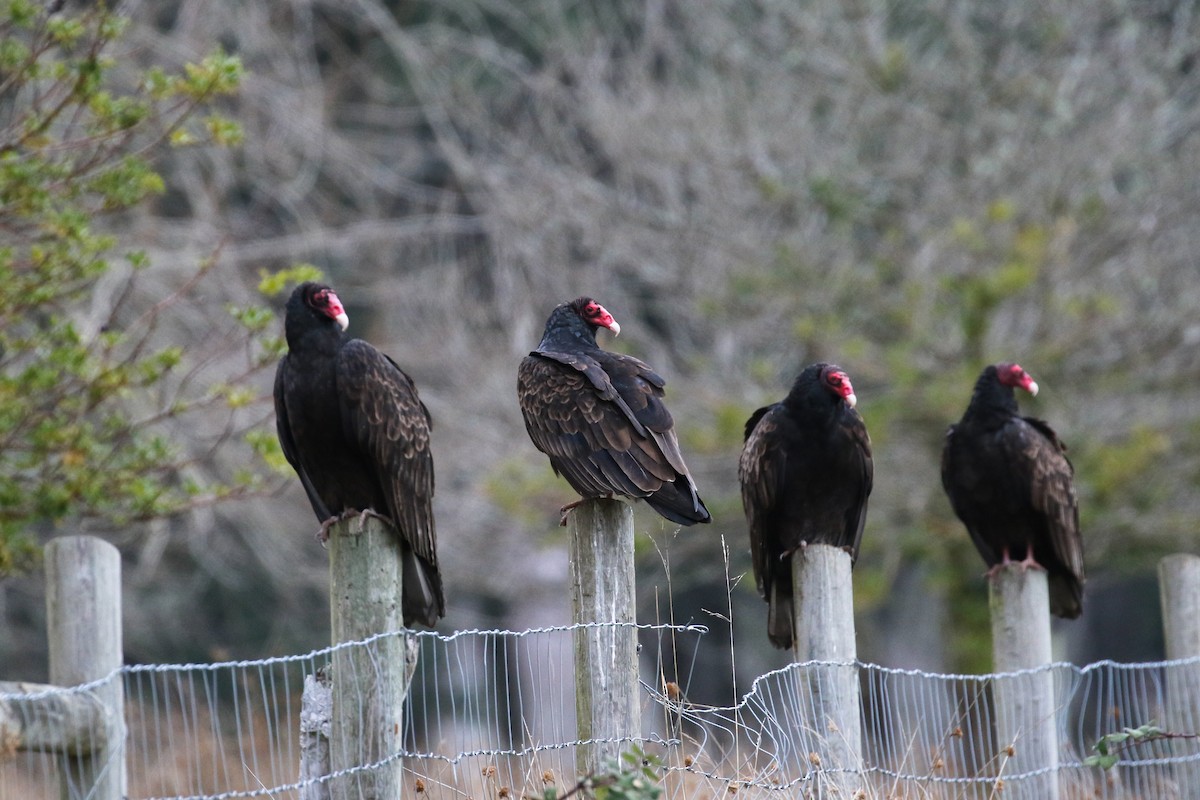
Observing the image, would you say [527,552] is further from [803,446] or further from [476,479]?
[803,446]

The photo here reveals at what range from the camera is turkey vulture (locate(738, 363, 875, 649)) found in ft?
16.0

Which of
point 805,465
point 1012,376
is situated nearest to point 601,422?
point 805,465

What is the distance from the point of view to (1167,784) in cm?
469

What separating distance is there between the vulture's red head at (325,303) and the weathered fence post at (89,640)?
0.91m

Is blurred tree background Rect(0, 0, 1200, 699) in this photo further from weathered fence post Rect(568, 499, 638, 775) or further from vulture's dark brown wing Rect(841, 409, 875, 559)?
weathered fence post Rect(568, 499, 638, 775)

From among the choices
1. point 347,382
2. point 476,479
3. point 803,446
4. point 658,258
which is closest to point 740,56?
point 658,258

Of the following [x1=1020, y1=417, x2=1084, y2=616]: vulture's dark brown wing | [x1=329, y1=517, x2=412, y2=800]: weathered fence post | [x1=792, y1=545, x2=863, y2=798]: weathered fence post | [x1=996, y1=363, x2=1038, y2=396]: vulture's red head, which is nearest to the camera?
[x1=329, y1=517, x2=412, y2=800]: weathered fence post

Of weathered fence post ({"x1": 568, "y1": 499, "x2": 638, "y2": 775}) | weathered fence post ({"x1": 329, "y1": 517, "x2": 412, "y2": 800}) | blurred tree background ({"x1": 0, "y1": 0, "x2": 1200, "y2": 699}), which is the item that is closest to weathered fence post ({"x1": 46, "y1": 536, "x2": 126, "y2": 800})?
weathered fence post ({"x1": 329, "y1": 517, "x2": 412, "y2": 800})

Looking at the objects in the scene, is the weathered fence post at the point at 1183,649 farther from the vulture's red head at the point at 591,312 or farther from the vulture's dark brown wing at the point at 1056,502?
the vulture's red head at the point at 591,312

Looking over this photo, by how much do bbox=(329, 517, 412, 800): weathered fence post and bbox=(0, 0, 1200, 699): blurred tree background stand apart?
15.9 feet

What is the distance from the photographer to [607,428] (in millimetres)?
4242

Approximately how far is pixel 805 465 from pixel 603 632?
4.84 ft

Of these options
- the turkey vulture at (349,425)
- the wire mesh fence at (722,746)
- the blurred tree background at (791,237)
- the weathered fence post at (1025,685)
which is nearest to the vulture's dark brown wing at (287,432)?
the turkey vulture at (349,425)

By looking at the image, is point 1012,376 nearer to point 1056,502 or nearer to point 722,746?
point 1056,502
